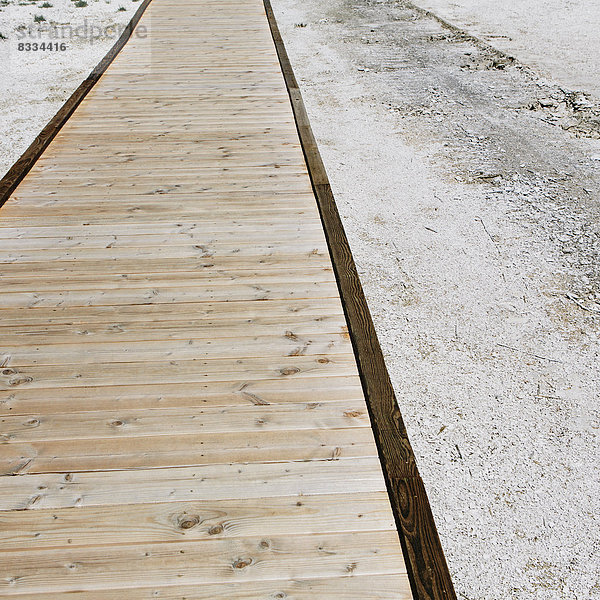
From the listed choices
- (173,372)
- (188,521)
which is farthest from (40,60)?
(188,521)

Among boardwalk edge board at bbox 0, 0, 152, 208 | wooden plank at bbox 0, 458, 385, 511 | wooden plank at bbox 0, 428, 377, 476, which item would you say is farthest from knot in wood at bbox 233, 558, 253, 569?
boardwalk edge board at bbox 0, 0, 152, 208

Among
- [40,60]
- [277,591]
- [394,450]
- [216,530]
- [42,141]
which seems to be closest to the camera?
[277,591]

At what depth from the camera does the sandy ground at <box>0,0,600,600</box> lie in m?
2.54

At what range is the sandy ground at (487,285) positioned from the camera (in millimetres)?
2506

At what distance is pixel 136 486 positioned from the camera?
2068mm

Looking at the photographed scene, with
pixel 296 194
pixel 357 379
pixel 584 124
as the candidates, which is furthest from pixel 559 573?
pixel 584 124

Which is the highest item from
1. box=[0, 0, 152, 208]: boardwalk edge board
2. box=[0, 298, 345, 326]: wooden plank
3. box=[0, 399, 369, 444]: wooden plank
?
box=[0, 0, 152, 208]: boardwalk edge board

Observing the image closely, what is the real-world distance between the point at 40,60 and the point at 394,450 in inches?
331

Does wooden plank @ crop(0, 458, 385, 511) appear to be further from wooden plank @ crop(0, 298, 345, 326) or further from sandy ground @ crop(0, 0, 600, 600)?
wooden plank @ crop(0, 298, 345, 326)

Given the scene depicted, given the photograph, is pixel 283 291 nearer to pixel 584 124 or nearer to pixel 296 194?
pixel 296 194

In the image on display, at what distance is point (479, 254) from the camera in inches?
169

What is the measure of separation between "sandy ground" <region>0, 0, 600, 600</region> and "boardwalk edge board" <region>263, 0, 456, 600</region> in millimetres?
522

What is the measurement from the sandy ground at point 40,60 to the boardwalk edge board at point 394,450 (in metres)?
3.96

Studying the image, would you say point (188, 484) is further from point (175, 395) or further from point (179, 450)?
point (175, 395)
